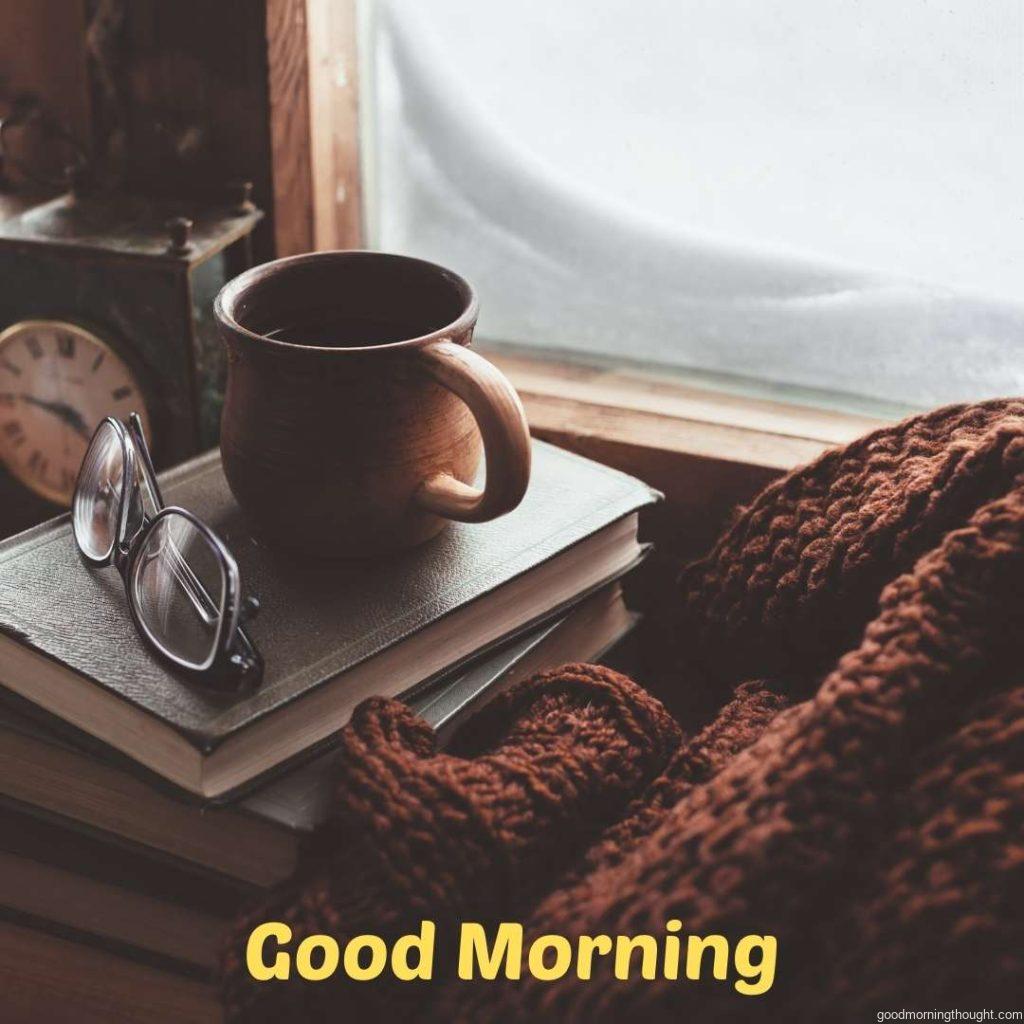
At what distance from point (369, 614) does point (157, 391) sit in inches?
14.5

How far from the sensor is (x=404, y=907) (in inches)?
22.4

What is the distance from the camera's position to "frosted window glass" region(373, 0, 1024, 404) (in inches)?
34.4

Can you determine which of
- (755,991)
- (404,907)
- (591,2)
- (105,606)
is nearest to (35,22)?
(591,2)

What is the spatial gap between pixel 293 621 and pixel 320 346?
189 mm

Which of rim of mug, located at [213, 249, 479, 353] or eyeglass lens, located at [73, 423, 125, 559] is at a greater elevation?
rim of mug, located at [213, 249, 479, 353]

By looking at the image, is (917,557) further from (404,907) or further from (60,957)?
(60,957)

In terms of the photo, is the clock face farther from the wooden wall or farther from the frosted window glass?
the frosted window glass

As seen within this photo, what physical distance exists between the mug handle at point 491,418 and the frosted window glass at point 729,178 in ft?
1.22

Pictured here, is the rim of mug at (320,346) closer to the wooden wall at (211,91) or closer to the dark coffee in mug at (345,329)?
the dark coffee in mug at (345,329)

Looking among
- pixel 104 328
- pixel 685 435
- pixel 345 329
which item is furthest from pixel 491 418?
pixel 104 328

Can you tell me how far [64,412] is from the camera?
99 cm

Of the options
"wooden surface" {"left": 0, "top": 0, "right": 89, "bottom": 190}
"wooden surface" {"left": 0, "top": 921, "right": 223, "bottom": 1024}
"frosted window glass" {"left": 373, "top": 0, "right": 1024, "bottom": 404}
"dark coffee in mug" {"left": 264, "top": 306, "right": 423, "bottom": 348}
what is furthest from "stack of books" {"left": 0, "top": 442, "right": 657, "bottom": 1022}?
"wooden surface" {"left": 0, "top": 0, "right": 89, "bottom": 190}

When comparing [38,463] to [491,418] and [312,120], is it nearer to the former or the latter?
[312,120]

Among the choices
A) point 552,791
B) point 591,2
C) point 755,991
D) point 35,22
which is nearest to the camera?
point 755,991
